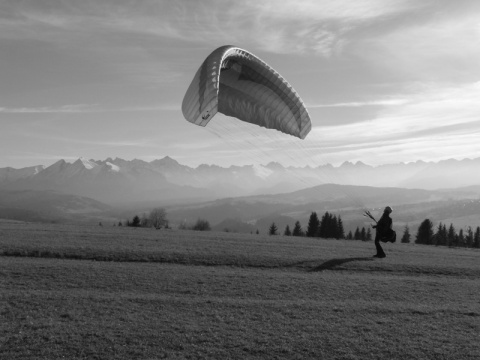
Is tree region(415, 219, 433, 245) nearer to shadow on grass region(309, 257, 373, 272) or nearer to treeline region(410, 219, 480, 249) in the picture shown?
treeline region(410, 219, 480, 249)

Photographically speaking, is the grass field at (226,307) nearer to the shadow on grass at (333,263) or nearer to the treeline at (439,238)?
the shadow on grass at (333,263)

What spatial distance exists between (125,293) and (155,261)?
878 centimetres

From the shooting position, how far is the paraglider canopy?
22.3 m

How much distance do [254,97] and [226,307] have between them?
533 inches

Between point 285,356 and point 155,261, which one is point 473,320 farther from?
point 155,261

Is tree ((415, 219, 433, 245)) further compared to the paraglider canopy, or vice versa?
tree ((415, 219, 433, 245))

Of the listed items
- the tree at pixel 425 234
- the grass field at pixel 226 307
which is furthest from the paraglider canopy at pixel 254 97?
the tree at pixel 425 234

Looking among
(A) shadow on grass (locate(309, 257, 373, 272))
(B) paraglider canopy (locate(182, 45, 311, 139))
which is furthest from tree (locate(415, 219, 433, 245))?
(B) paraglider canopy (locate(182, 45, 311, 139))

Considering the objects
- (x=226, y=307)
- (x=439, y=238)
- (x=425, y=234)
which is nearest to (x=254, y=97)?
(x=226, y=307)

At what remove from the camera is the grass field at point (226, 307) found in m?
13.1

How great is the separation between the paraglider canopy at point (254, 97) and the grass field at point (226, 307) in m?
9.41

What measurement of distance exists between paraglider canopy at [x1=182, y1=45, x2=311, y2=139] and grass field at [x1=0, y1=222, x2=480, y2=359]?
941 cm

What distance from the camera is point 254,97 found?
24844 mm

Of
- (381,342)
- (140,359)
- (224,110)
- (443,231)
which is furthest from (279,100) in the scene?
(443,231)
